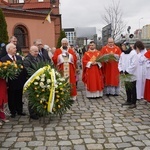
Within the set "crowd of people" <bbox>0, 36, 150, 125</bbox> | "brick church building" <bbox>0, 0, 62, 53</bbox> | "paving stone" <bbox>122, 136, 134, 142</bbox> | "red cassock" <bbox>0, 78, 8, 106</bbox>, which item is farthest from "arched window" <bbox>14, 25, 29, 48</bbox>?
"paving stone" <bbox>122, 136, 134, 142</bbox>

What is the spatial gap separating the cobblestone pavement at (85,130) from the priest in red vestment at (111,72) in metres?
1.41

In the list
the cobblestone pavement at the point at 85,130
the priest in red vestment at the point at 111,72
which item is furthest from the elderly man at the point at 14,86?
the priest in red vestment at the point at 111,72

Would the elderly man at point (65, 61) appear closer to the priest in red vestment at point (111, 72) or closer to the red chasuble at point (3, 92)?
the priest in red vestment at point (111, 72)

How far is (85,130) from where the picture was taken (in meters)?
5.32

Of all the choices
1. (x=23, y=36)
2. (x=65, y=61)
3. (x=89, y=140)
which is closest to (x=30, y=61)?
(x=65, y=61)

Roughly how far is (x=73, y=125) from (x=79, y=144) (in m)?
1.11

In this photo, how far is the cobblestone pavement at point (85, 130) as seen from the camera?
4.56 m

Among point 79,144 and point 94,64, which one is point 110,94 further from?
point 79,144

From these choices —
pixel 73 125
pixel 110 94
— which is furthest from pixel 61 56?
pixel 73 125

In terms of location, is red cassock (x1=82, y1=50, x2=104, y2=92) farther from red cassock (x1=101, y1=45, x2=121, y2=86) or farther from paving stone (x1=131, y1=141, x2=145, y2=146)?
paving stone (x1=131, y1=141, x2=145, y2=146)

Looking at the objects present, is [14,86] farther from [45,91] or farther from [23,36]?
[23,36]

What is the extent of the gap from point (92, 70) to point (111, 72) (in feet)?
2.24

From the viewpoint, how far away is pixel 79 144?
181 inches

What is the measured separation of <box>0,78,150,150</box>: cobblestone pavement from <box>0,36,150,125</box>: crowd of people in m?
0.46
